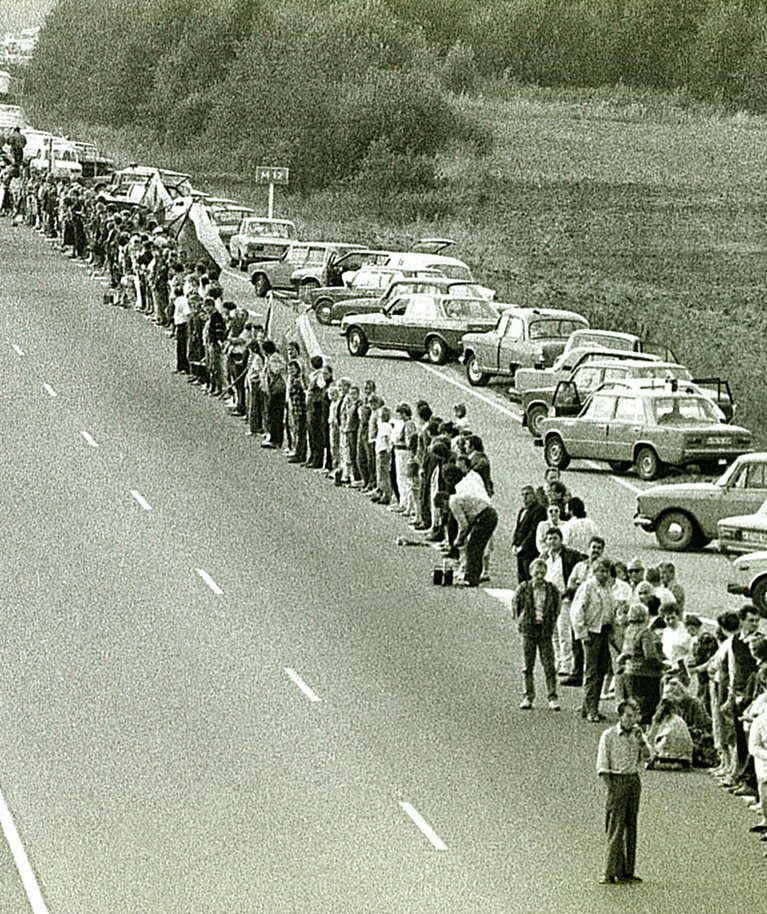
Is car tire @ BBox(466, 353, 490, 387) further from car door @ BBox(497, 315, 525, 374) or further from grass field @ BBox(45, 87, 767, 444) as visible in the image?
grass field @ BBox(45, 87, 767, 444)

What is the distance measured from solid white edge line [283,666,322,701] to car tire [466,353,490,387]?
792 inches

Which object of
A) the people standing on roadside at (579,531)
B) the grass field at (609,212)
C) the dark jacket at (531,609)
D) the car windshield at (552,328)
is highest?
the people standing on roadside at (579,531)

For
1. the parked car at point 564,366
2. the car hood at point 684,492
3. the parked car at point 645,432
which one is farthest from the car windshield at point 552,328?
the car hood at point 684,492

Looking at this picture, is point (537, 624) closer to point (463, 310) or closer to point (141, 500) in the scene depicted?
point (141, 500)

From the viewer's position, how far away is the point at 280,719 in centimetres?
2111

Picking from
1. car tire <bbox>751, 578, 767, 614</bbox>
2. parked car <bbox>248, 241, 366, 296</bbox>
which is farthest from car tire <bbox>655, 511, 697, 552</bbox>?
parked car <bbox>248, 241, 366, 296</bbox>

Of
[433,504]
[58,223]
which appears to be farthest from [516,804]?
[58,223]

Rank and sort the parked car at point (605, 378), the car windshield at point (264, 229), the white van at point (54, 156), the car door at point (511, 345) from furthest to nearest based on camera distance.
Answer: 1. the white van at point (54, 156)
2. the car windshield at point (264, 229)
3. the car door at point (511, 345)
4. the parked car at point (605, 378)

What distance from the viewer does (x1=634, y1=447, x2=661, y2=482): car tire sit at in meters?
34.0

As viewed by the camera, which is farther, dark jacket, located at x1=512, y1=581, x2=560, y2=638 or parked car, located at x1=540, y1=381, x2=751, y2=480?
parked car, located at x1=540, y1=381, x2=751, y2=480

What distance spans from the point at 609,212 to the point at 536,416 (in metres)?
49.4

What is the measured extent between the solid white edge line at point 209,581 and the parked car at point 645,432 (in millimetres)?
8979

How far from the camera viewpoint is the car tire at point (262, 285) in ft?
179

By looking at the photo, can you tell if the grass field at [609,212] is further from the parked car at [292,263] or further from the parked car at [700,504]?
the parked car at [700,504]
